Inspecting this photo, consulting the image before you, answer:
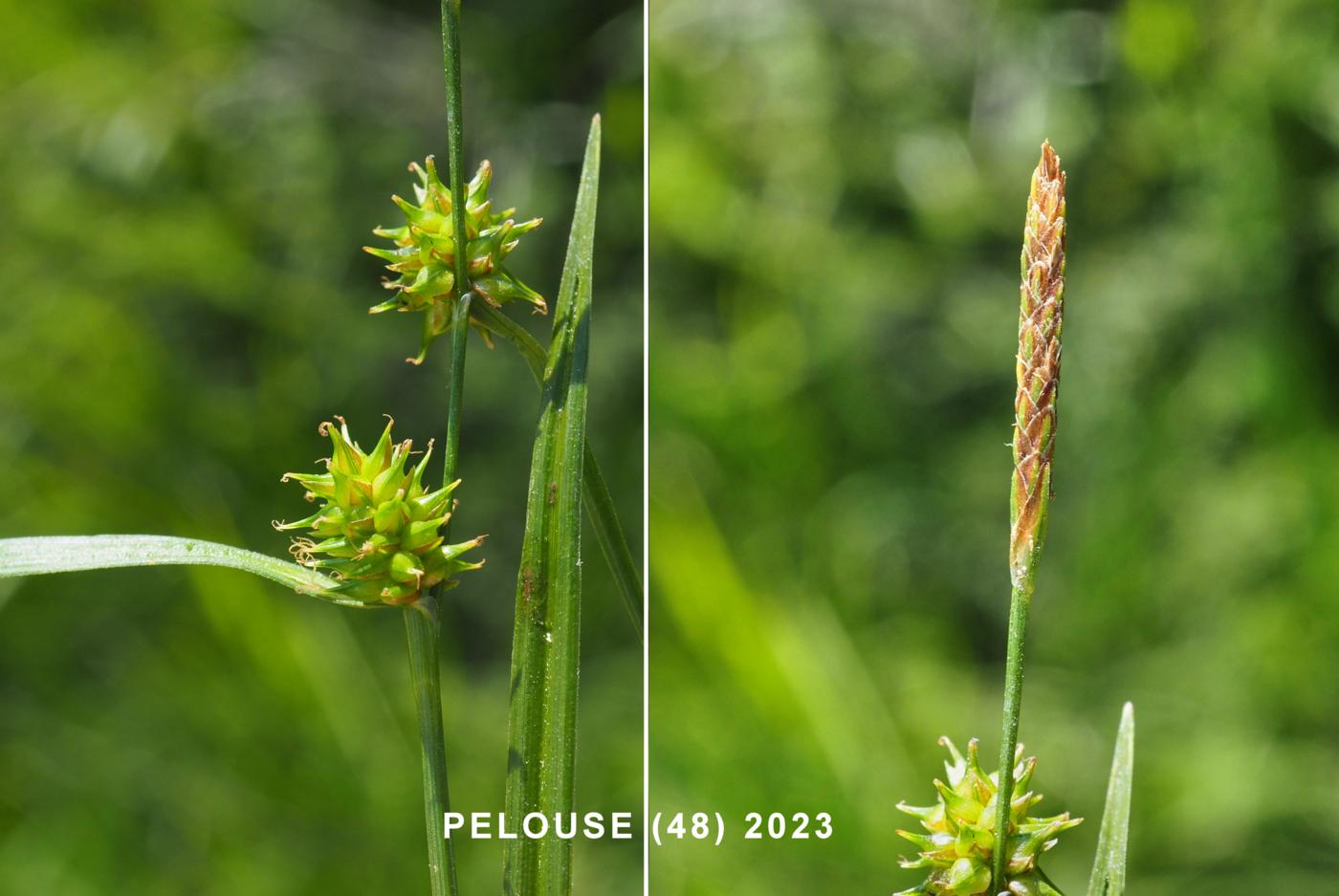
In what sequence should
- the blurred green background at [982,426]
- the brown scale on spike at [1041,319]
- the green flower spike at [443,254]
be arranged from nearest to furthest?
the brown scale on spike at [1041,319] → the green flower spike at [443,254] → the blurred green background at [982,426]

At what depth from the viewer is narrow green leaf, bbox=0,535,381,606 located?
387 millimetres

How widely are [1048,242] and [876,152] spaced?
1602 millimetres

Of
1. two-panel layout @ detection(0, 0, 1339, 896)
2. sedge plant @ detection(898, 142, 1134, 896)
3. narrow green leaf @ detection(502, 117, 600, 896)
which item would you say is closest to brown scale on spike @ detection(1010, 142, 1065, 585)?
sedge plant @ detection(898, 142, 1134, 896)

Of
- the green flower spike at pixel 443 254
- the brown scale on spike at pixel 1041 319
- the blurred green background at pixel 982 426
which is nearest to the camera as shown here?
the brown scale on spike at pixel 1041 319

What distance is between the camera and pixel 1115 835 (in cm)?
38

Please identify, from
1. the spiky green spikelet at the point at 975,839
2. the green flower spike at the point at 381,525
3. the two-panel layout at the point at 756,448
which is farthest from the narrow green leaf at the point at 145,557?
the two-panel layout at the point at 756,448

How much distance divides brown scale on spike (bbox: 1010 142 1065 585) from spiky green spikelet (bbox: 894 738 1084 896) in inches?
3.7

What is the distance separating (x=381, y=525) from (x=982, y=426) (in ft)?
5.03

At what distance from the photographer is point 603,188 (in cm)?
203

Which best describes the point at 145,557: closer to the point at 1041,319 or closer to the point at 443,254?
the point at 443,254

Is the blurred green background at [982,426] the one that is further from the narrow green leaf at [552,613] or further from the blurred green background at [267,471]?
the narrow green leaf at [552,613]

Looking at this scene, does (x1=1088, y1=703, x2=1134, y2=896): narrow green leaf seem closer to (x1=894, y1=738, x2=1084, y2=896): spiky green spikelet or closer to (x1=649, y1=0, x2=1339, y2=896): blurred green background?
(x1=894, y1=738, x2=1084, y2=896): spiky green spikelet

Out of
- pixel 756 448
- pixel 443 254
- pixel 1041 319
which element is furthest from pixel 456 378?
pixel 756 448

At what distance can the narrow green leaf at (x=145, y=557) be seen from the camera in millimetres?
387
